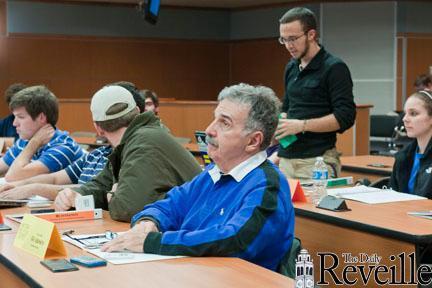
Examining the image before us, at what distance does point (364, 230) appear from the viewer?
2.77 m

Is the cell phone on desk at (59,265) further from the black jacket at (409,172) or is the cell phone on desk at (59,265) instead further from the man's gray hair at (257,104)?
the black jacket at (409,172)

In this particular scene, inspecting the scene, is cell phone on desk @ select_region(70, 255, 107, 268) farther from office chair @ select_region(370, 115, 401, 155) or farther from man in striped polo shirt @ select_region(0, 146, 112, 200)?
office chair @ select_region(370, 115, 401, 155)

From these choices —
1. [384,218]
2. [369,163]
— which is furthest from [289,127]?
[369,163]

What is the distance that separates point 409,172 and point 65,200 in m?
1.86

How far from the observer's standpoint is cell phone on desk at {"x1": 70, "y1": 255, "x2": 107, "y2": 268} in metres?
2.03

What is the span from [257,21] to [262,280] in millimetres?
12111

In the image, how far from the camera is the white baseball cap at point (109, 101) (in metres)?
2.97

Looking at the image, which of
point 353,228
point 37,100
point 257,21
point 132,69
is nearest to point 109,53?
point 132,69

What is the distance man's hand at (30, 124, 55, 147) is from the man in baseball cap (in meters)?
0.98

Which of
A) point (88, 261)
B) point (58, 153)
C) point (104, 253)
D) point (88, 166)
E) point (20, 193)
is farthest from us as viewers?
point (58, 153)

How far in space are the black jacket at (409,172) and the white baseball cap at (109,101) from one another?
157 cm

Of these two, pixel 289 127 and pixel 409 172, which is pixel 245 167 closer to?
pixel 289 127

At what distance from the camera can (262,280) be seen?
1.87m

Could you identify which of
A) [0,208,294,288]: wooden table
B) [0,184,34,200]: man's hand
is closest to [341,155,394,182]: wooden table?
[0,184,34,200]: man's hand
